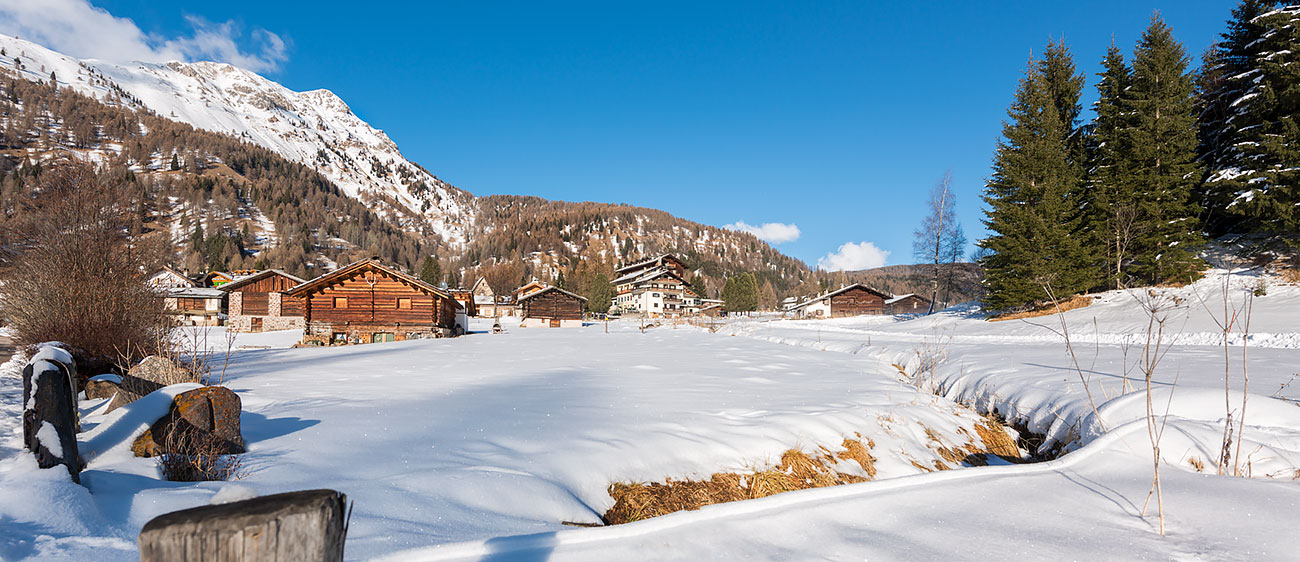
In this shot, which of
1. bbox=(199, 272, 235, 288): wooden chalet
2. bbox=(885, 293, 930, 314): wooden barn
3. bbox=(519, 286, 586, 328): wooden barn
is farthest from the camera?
bbox=(199, 272, 235, 288): wooden chalet

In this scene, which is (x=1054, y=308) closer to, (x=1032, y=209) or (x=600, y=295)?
(x=1032, y=209)

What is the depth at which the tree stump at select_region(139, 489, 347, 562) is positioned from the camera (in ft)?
3.65

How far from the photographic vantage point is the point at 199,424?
16.3 feet

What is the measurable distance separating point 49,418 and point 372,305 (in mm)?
31313

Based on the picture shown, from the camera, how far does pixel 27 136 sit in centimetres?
15738

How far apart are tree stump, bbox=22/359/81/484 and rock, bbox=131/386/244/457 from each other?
1.84ft

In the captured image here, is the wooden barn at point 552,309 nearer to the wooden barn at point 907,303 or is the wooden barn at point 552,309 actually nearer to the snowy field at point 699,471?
the wooden barn at point 907,303

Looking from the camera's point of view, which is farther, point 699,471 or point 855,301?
point 855,301

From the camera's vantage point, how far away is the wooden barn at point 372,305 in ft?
105

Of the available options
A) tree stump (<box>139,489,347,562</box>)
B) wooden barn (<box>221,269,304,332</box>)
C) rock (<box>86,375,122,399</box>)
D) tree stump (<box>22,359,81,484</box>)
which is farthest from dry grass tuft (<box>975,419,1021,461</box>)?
wooden barn (<box>221,269,304,332</box>)

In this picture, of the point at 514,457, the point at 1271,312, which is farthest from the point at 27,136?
the point at 1271,312

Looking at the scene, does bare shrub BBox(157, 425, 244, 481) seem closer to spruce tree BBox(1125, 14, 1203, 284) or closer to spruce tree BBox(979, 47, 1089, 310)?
spruce tree BBox(979, 47, 1089, 310)

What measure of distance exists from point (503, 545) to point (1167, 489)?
5.26 m

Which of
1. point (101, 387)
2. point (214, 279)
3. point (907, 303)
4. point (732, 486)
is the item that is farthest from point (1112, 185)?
point (214, 279)
